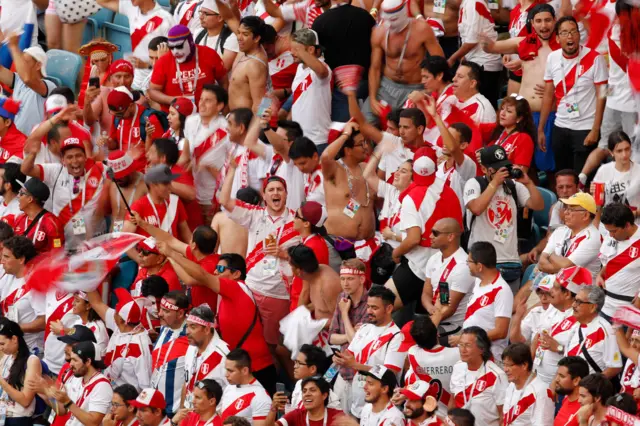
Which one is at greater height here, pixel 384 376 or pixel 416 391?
pixel 416 391

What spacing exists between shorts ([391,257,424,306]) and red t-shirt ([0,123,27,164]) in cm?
465

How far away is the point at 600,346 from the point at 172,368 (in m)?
3.50

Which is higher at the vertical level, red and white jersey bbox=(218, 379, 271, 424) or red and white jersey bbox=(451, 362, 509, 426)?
red and white jersey bbox=(451, 362, 509, 426)

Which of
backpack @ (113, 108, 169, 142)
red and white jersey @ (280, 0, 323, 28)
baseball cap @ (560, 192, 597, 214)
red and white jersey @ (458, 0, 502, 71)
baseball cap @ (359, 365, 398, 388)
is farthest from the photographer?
red and white jersey @ (280, 0, 323, 28)

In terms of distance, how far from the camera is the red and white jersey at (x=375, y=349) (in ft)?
35.2

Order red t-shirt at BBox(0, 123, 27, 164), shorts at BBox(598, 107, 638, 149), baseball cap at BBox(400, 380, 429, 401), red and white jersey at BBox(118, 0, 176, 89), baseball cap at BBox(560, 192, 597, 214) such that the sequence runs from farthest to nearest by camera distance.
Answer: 1. red and white jersey at BBox(118, 0, 176, 89)
2. red t-shirt at BBox(0, 123, 27, 164)
3. shorts at BBox(598, 107, 638, 149)
4. baseball cap at BBox(560, 192, 597, 214)
5. baseball cap at BBox(400, 380, 429, 401)

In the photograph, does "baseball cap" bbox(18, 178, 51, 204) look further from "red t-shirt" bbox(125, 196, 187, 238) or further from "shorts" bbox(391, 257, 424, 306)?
"shorts" bbox(391, 257, 424, 306)

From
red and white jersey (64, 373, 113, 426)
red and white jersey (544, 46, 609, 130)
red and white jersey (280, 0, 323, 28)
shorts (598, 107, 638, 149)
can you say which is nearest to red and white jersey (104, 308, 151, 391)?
red and white jersey (64, 373, 113, 426)

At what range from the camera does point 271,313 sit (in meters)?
11.9

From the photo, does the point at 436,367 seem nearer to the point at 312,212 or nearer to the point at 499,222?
the point at 499,222

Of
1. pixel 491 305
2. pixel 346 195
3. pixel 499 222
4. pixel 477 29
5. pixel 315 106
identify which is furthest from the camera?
pixel 477 29

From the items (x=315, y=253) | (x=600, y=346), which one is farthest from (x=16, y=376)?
(x=600, y=346)

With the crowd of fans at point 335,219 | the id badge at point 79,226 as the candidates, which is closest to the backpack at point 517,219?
the crowd of fans at point 335,219

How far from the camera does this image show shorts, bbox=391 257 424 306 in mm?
11562
